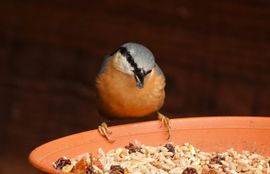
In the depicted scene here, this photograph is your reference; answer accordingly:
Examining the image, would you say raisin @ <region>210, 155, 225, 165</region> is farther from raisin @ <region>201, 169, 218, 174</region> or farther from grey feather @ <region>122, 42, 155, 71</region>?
grey feather @ <region>122, 42, 155, 71</region>

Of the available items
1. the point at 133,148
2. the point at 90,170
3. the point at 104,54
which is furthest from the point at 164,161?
the point at 104,54

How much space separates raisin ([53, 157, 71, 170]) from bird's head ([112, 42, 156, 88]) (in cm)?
90

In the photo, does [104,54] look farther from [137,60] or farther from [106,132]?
[106,132]

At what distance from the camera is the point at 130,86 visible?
353 cm

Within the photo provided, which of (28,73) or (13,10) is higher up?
(13,10)

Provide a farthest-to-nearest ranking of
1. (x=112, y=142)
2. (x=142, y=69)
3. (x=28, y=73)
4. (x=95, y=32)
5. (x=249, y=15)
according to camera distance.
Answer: (x=28, y=73), (x=95, y=32), (x=249, y=15), (x=142, y=69), (x=112, y=142)

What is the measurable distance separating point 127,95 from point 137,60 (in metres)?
0.18

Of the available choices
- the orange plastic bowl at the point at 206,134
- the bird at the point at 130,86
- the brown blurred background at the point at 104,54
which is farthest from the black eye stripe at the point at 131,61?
the brown blurred background at the point at 104,54

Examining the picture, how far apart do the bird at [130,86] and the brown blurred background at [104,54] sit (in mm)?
1345

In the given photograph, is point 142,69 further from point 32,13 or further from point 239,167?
point 32,13

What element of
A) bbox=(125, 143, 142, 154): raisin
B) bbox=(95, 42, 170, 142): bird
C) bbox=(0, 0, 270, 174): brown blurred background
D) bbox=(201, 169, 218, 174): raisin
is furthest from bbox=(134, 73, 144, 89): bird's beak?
bbox=(0, 0, 270, 174): brown blurred background

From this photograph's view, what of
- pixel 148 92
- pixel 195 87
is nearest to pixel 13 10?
pixel 195 87

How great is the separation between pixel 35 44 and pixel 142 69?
7.65 ft

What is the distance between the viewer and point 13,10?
222 inches
